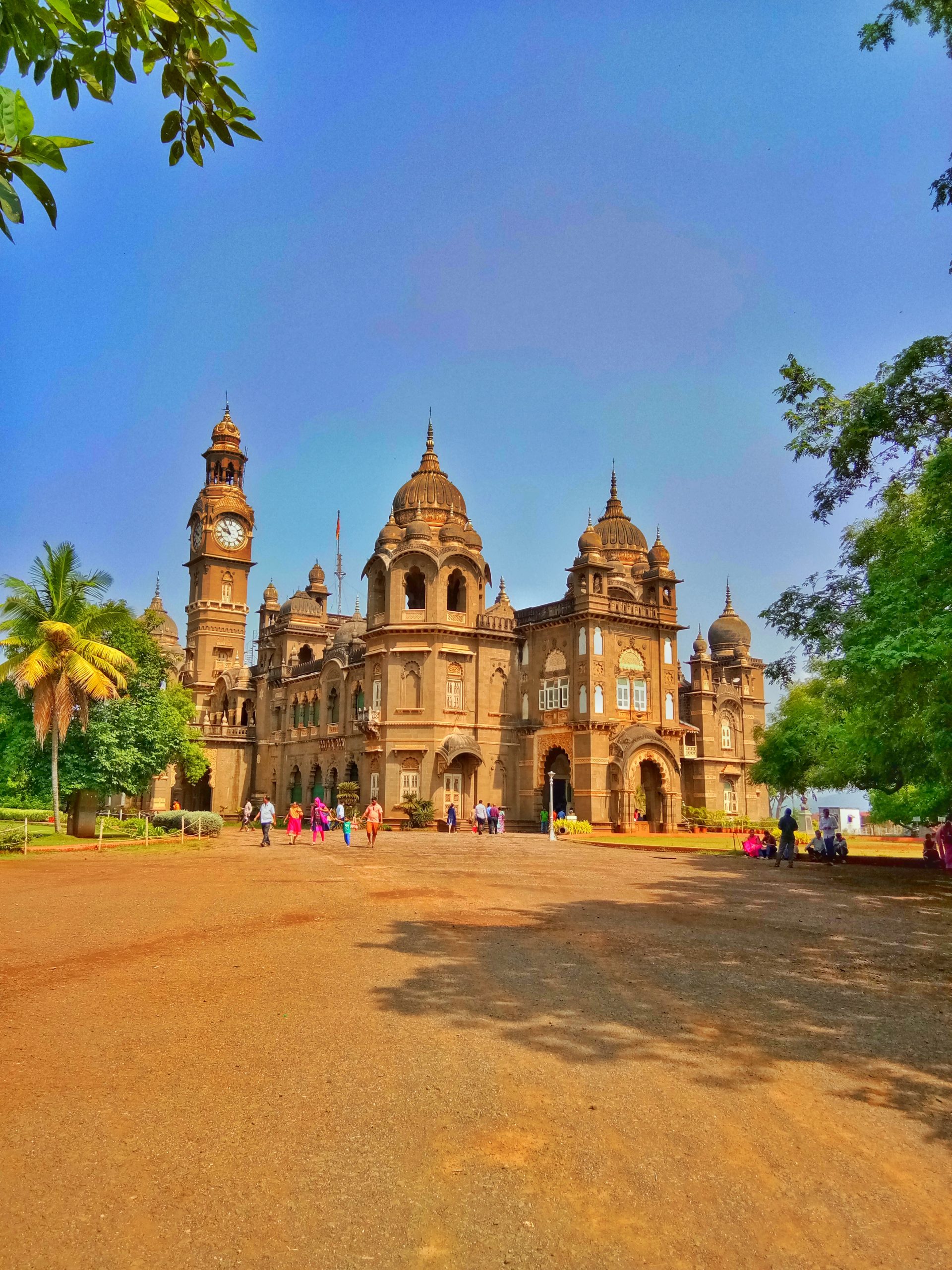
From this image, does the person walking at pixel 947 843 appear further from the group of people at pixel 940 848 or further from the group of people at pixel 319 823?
the group of people at pixel 319 823

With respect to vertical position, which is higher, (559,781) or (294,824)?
(559,781)

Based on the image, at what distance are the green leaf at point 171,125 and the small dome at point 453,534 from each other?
41.3 m

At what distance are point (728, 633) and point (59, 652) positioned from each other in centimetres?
4639

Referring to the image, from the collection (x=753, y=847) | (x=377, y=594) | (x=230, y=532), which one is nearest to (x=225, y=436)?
(x=230, y=532)

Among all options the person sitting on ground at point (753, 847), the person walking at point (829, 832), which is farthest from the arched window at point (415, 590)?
the person walking at point (829, 832)

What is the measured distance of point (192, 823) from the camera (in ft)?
112

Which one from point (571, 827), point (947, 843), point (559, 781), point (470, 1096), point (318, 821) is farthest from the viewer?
point (559, 781)

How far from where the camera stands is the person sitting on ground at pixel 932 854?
23.9 meters

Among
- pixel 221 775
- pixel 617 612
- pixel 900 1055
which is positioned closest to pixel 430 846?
pixel 617 612

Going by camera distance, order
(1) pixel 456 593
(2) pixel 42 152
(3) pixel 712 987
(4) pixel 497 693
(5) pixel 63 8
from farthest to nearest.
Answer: (1) pixel 456 593 → (4) pixel 497 693 → (3) pixel 712 987 → (2) pixel 42 152 → (5) pixel 63 8

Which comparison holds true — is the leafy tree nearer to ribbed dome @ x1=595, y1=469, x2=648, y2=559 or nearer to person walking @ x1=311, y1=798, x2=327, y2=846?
person walking @ x1=311, y1=798, x2=327, y2=846

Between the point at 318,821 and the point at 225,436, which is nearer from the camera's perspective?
the point at 318,821

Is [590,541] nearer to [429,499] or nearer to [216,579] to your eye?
[429,499]

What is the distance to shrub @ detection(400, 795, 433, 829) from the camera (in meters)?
41.2
